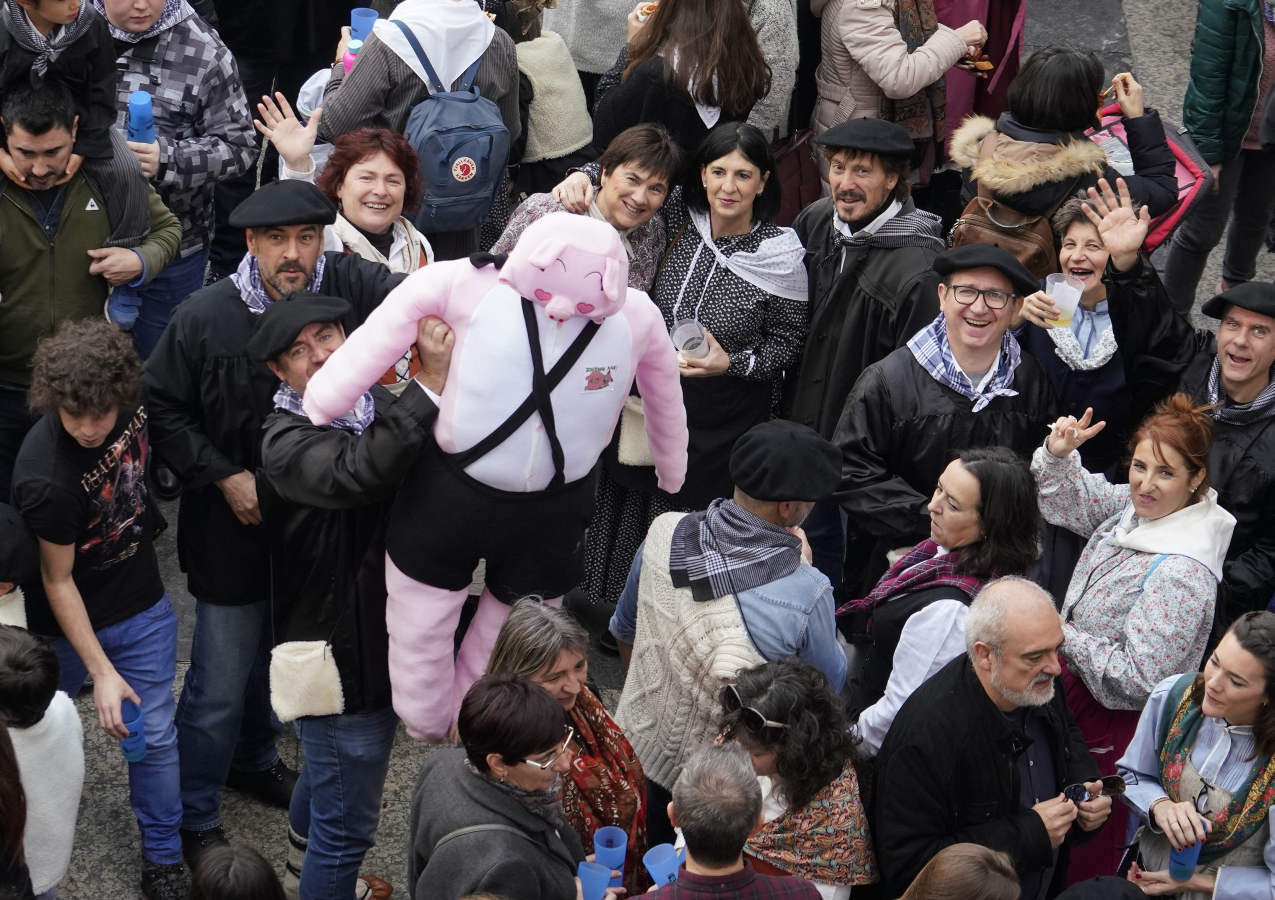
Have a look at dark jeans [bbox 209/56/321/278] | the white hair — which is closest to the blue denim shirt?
the white hair

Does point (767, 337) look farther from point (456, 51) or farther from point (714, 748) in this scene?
point (714, 748)

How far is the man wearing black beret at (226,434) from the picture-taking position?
4.24 m

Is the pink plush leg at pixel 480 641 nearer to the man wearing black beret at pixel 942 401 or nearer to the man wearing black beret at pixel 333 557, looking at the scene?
the man wearing black beret at pixel 333 557

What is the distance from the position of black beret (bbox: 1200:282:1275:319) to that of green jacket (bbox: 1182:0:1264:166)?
232cm

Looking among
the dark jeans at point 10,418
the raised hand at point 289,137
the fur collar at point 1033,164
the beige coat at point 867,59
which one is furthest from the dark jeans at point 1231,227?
the dark jeans at point 10,418

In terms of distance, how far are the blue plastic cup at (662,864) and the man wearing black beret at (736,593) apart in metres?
0.46

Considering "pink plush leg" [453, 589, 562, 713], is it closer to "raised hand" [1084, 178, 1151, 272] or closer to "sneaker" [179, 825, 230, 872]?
"sneaker" [179, 825, 230, 872]

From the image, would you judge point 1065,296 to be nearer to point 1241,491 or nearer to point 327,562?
point 1241,491

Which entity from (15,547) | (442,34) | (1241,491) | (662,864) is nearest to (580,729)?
(662,864)

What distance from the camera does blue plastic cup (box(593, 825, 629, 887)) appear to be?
11.2 ft

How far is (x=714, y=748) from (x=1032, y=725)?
0.92 m

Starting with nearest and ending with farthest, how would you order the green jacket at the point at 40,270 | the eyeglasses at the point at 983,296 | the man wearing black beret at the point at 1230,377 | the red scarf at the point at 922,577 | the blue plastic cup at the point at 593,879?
the blue plastic cup at the point at 593,879 → the red scarf at the point at 922,577 → the man wearing black beret at the point at 1230,377 → the eyeglasses at the point at 983,296 → the green jacket at the point at 40,270

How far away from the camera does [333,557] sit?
158 inches

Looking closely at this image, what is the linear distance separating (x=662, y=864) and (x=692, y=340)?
2184 mm
